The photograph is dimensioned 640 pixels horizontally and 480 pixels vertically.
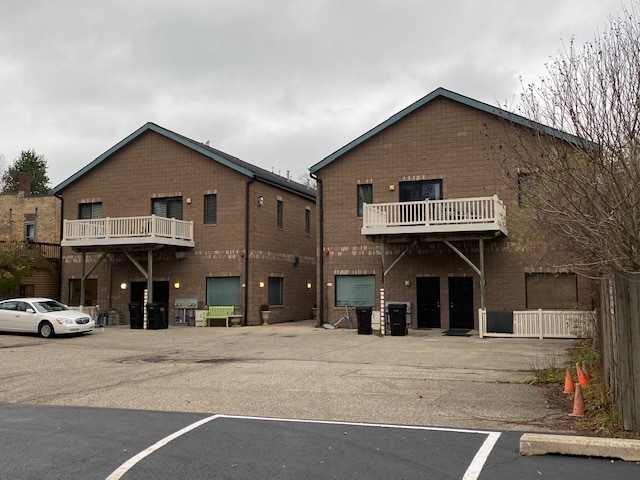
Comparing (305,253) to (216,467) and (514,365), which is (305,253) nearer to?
(514,365)

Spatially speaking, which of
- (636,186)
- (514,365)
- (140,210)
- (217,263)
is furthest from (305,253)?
(636,186)

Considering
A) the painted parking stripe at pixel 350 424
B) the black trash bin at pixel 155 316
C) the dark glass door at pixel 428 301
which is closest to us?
the painted parking stripe at pixel 350 424

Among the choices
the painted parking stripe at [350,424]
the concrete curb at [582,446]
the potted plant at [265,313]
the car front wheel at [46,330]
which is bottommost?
the painted parking stripe at [350,424]

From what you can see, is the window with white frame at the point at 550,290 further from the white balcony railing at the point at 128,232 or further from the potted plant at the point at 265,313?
the white balcony railing at the point at 128,232

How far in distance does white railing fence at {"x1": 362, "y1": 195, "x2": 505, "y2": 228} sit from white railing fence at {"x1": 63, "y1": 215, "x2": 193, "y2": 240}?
891 cm

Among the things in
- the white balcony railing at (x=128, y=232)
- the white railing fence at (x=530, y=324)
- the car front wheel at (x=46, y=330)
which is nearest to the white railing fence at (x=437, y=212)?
the white railing fence at (x=530, y=324)

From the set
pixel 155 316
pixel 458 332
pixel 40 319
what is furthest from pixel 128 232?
pixel 458 332

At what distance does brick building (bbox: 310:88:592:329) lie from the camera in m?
20.8

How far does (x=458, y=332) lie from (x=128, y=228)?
45.6ft

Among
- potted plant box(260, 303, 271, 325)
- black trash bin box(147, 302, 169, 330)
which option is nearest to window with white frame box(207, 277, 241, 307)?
potted plant box(260, 303, 271, 325)

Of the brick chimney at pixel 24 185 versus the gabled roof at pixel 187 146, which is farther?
the brick chimney at pixel 24 185

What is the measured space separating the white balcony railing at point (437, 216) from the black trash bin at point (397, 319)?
2.62 m

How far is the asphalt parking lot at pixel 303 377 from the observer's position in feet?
27.7

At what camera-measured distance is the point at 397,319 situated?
20.5 m
